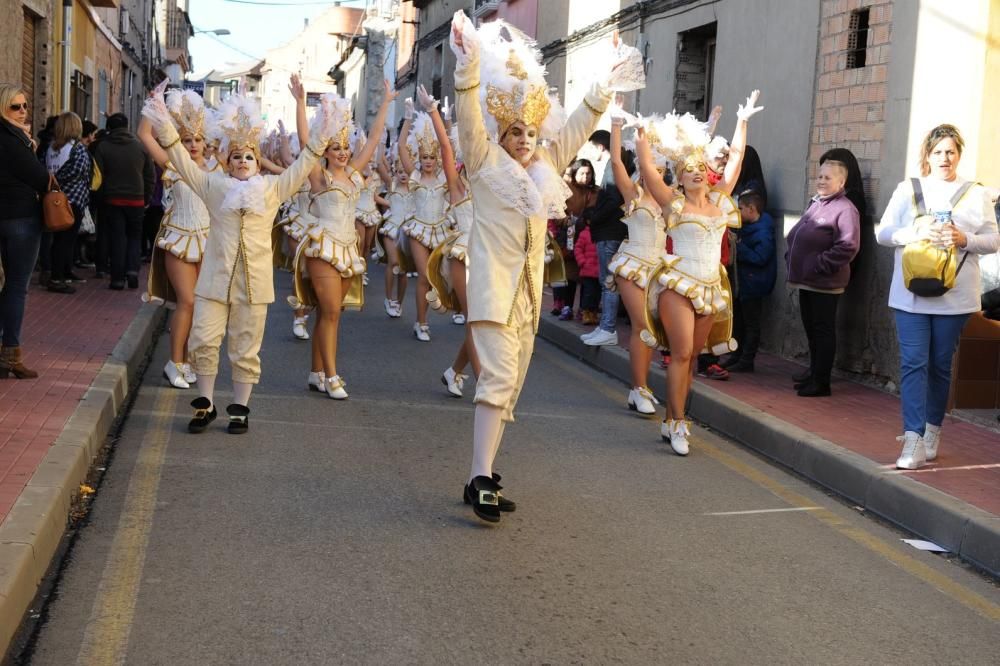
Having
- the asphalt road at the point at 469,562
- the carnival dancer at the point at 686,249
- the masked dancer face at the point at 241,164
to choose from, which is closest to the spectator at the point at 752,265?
the asphalt road at the point at 469,562

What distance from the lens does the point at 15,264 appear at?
8.66m

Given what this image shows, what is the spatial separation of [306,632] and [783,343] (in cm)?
858

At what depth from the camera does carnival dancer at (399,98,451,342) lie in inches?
498

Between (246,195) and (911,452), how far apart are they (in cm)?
419

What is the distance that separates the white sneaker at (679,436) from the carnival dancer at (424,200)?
16.1 ft

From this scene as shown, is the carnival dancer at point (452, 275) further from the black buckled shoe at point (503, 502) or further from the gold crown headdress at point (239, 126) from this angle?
the black buckled shoe at point (503, 502)

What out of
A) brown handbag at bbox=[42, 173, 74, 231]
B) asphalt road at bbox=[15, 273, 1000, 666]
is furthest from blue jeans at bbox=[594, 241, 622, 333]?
brown handbag at bbox=[42, 173, 74, 231]

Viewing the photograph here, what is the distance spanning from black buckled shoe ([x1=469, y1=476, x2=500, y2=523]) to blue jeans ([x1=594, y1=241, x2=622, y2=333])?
629cm

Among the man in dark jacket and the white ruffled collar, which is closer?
the white ruffled collar

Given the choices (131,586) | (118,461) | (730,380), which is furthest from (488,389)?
(730,380)

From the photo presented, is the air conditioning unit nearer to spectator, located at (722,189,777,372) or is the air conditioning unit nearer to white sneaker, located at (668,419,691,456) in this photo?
spectator, located at (722,189,777,372)

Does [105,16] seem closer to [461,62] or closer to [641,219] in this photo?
[641,219]

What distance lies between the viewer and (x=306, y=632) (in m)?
4.48

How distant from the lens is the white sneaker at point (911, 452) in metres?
7.27
